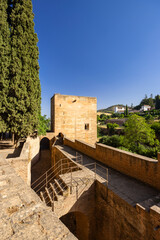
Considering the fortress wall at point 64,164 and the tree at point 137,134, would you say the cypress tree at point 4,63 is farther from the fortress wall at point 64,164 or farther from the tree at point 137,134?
the tree at point 137,134

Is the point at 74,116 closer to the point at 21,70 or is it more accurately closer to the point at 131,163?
the point at 21,70

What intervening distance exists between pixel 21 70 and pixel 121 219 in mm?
12950

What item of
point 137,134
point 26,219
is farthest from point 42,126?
point 26,219

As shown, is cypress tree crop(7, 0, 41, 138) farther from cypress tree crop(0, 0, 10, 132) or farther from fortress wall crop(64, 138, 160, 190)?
fortress wall crop(64, 138, 160, 190)

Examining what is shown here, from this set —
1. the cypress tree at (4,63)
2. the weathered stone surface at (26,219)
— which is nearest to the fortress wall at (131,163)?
the weathered stone surface at (26,219)

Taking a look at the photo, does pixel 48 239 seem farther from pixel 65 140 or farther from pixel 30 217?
pixel 65 140

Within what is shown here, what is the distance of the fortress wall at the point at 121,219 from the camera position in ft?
11.8

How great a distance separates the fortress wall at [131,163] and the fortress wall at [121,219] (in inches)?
73.0

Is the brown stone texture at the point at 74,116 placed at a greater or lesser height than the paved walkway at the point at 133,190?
greater

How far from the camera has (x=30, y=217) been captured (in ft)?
6.22

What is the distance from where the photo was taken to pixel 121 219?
14.8ft

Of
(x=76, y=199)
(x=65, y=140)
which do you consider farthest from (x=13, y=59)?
(x=76, y=199)

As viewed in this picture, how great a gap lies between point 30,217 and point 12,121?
10.6 m

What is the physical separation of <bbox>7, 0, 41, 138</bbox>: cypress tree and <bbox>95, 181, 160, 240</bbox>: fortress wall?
909 cm
